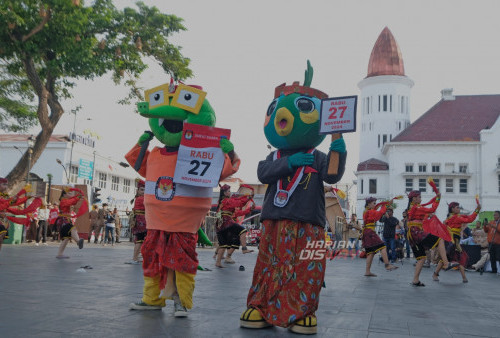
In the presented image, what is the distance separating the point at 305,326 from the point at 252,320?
492mm

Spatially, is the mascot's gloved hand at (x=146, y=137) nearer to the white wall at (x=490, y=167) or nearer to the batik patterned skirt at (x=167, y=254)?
the batik patterned skirt at (x=167, y=254)

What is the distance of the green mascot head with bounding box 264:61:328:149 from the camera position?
504cm

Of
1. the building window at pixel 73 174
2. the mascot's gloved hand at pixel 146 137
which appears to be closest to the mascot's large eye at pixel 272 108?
the mascot's gloved hand at pixel 146 137

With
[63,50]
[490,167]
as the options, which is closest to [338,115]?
[63,50]

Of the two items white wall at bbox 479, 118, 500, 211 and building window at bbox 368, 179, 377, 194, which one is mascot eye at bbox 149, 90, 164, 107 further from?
building window at bbox 368, 179, 377, 194

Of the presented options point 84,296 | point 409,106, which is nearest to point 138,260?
point 84,296

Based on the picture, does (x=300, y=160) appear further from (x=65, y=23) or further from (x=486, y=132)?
(x=486, y=132)

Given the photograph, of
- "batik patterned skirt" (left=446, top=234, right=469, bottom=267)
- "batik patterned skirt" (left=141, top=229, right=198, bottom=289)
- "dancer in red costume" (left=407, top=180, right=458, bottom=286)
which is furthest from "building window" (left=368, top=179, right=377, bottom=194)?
"batik patterned skirt" (left=141, top=229, right=198, bottom=289)

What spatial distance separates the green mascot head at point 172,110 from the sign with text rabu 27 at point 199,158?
9.1 inches

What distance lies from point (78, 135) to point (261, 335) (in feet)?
160

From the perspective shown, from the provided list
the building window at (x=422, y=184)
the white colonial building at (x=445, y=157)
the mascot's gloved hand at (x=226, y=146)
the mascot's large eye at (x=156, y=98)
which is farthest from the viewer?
the building window at (x=422, y=184)

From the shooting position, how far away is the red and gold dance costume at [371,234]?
36.7 ft

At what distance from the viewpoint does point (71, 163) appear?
4403 centimetres

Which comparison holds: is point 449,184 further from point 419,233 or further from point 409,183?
point 419,233
